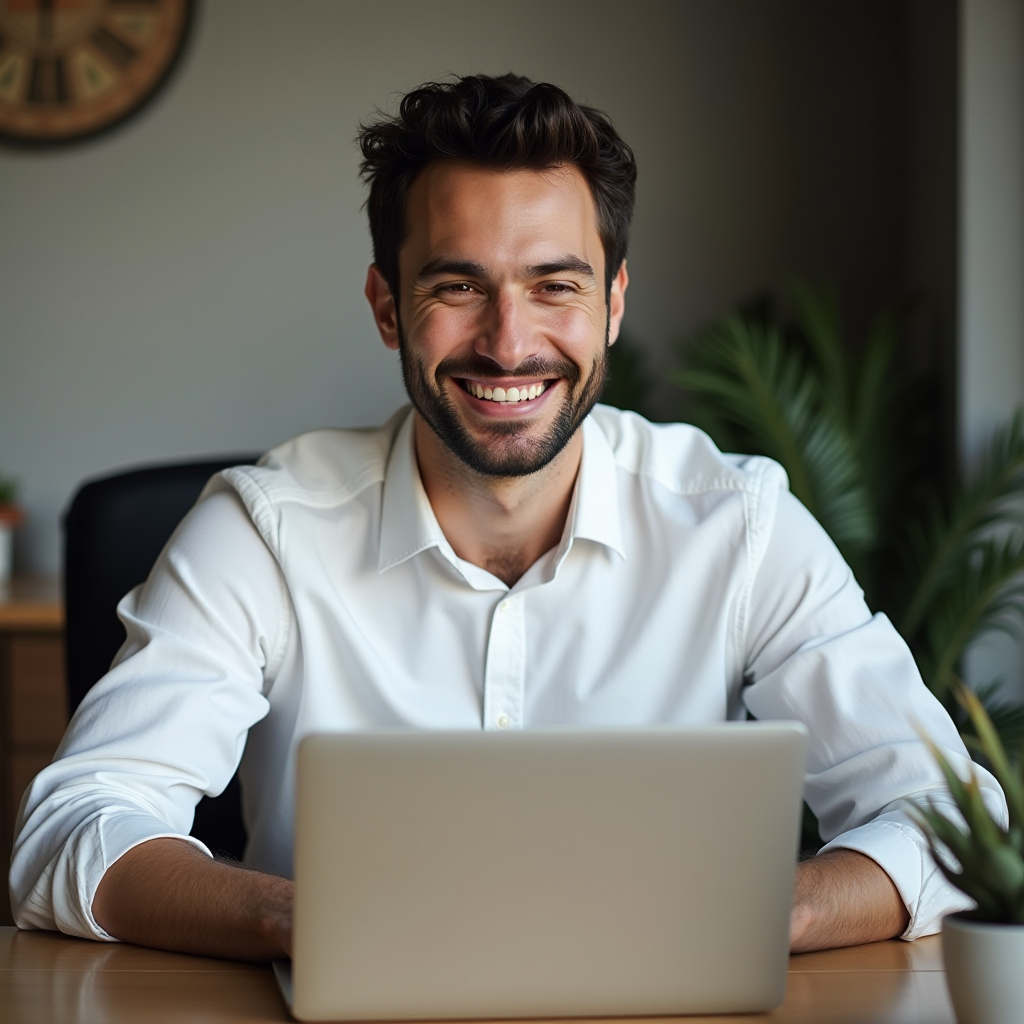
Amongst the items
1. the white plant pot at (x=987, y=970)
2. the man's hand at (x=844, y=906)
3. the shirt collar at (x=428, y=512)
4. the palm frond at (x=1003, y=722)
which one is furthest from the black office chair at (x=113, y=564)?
the palm frond at (x=1003, y=722)

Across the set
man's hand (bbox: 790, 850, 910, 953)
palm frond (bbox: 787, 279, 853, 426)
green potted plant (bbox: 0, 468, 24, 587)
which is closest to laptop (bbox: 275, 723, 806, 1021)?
man's hand (bbox: 790, 850, 910, 953)

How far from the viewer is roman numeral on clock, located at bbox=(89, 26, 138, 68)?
10.9ft

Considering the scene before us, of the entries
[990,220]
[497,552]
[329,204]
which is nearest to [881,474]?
[990,220]

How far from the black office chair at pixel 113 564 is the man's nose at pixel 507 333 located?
450 millimetres

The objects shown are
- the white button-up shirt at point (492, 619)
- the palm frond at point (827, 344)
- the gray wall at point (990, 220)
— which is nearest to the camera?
the white button-up shirt at point (492, 619)

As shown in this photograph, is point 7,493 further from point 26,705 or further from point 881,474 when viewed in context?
point 881,474

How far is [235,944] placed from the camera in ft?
3.32

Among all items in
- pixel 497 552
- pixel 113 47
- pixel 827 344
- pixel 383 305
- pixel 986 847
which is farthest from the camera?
pixel 113 47

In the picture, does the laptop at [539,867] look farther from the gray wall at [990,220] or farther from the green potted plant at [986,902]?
the gray wall at [990,220]

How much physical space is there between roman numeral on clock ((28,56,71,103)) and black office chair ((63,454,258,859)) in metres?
A: 2.10

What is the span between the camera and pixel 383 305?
1676 mm

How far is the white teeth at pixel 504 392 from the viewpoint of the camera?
150 centimetres

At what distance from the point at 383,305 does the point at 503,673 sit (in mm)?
515

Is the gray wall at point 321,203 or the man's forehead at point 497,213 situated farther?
the gray wall at point 321,203
